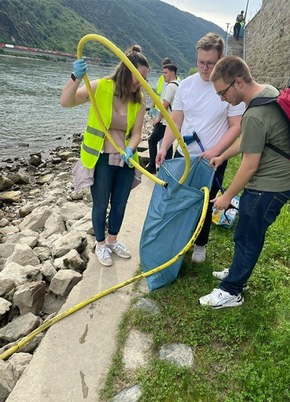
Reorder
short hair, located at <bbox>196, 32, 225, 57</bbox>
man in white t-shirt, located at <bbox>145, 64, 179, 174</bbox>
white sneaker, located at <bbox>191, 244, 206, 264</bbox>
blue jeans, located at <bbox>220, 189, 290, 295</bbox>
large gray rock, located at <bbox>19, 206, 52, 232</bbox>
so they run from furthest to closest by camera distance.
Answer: large gray rock, located at <bbox>19, 206, 52, 232</bbox> < man in white t-shirt, located at <bbox>145, 64, 179, 174</bbox> < white sneaker, located at <bbox>191, 244, 206, 264</bbox> < short hair, located at <bbox>196, 32, 225, 57</bbox> < blue jeans, located at <bbox>220, 189, 290, 295</bbox>

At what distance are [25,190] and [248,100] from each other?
22.9ft

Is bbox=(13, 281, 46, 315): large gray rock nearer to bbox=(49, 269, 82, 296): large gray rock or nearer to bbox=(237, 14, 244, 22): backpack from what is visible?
bbox=(49, 269, 82, 296): large gray rock

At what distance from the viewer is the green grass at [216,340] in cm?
230

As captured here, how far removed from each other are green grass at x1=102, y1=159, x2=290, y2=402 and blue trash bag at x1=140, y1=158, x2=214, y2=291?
0.25m

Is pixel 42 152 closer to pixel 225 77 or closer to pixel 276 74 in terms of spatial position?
pixel 276 74

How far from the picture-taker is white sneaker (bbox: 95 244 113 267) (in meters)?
→ 3.59

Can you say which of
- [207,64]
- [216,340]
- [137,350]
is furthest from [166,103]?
[137,350]

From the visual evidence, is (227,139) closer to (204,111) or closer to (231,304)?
(204,111)

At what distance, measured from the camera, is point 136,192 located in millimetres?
5508

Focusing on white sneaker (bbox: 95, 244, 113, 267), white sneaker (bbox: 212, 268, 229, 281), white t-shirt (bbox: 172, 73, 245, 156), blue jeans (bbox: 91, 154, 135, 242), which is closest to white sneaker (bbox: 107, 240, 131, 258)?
white sneaker (bbox: 95, 244, 113, 267)

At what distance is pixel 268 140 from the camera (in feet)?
7.50

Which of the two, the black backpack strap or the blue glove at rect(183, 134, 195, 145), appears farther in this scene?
the blue glove at rect(183, 134, 195, 145)

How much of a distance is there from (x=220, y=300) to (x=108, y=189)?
54.7 inches

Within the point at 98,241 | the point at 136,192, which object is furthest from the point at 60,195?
the point at 98,241
